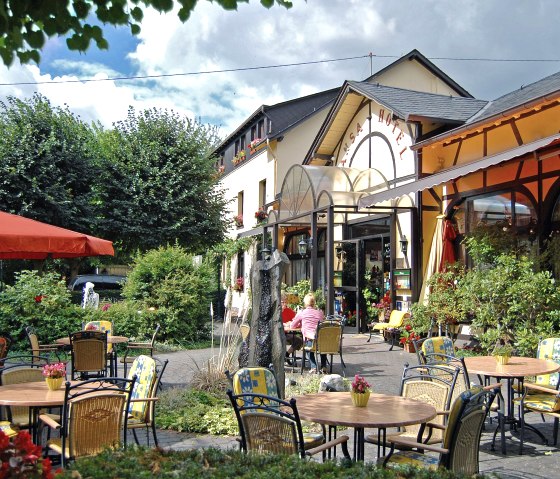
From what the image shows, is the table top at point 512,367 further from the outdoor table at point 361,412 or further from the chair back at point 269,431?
Result: the chair back at point 269,431

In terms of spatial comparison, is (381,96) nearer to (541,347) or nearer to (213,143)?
(213,143)

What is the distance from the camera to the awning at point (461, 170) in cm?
855

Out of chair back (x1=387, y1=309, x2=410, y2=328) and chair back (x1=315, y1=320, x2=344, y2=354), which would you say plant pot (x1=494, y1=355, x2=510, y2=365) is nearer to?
chair back (x1=315, y1=320, x2=344, y2=354)

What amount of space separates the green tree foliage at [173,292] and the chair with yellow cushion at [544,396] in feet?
28.2

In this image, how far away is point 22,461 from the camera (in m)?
2.27

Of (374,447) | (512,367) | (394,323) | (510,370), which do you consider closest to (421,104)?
(394,323)

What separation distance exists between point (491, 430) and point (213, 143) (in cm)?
1689

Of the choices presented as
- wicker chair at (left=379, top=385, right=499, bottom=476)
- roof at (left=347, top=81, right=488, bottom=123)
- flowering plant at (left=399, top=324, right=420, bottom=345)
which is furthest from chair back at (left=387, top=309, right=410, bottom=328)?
wicker chair at (left=379, top=385, right=499, bottom=476)

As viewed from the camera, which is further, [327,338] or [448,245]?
[448,245]

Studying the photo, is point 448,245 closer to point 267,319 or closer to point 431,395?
point 267,319

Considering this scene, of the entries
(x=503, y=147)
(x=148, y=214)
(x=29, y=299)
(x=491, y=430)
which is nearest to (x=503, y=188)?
(x=503, y=147)

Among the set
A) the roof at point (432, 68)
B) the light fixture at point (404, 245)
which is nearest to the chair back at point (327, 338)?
the light fixture at point (404, 245)

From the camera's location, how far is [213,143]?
21.8 metres

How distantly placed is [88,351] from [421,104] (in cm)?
1035
